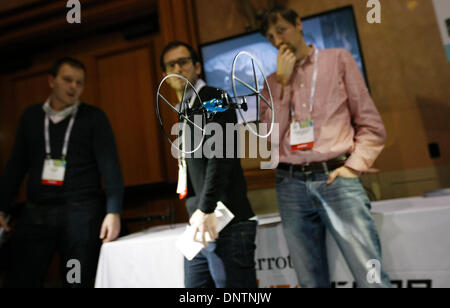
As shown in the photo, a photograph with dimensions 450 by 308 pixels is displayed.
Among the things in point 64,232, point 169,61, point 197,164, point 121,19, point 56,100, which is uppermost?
point 121,19

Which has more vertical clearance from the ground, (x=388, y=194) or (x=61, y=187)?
(x=61, y=187)

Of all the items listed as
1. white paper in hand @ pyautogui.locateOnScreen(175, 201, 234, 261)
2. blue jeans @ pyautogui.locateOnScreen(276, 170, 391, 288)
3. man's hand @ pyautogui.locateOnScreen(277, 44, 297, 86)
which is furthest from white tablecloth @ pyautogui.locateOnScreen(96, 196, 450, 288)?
man's hand @ pyautogui.locateOnScreen(277, 44, 297, 86)

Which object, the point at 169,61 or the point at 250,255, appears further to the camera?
the point at 250,255

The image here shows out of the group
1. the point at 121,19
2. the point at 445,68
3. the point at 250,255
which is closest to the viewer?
the point at 445,68

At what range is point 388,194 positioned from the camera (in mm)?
626

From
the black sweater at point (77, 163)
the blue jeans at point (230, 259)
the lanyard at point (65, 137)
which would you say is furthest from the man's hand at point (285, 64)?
the lanyard at point (65, 137)

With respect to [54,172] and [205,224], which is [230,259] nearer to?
[205,224]

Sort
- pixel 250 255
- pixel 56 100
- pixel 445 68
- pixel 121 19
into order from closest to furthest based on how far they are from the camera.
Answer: pixel 445 68 → pixel 250 255 → pixel 56 100 → pixel 121 19

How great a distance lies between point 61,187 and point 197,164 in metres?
0.60

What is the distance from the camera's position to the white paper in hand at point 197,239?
0.68 m

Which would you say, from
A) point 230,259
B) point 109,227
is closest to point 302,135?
point 230,259

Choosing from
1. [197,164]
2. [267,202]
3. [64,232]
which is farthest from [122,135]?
[197,164]

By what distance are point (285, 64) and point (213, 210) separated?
36cm

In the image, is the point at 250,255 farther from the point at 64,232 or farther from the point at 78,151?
the point at 78,151
